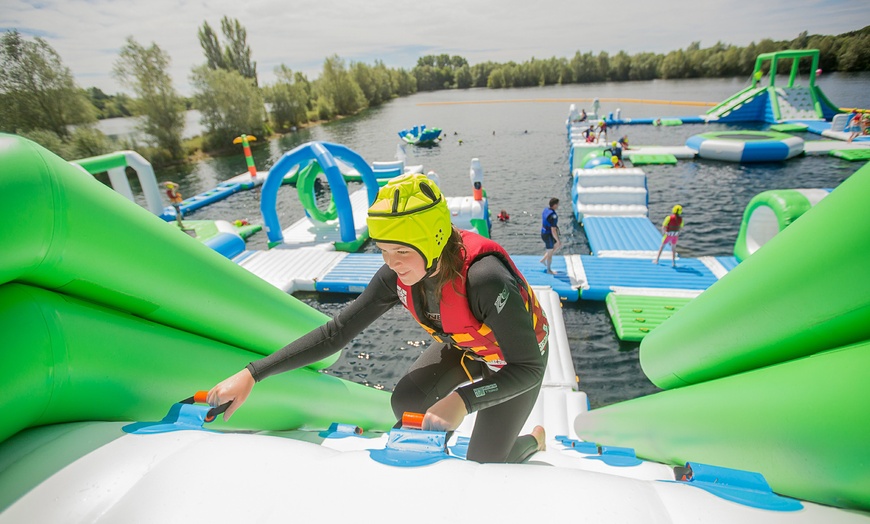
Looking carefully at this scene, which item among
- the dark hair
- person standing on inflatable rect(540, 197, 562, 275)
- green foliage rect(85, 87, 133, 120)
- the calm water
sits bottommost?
the calm water

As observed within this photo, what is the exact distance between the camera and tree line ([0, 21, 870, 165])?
2089 centimetres

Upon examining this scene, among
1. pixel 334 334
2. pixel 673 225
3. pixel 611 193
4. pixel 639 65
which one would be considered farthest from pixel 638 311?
pixel 639 65

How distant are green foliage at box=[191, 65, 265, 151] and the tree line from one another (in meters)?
0.07

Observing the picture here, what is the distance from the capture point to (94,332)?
1339mm

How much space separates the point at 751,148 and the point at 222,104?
33032 mm

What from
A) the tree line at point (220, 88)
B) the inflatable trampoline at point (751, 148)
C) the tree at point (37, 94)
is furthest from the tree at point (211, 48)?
the inflatable trampoline at point (751, 148)

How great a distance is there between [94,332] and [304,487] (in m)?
0.90

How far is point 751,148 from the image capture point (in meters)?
15.9

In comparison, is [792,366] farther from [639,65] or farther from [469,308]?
[639,65]

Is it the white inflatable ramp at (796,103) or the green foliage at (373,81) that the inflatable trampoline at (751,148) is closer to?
the white inflatable ramp at (796,103)

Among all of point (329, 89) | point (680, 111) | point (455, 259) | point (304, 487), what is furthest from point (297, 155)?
point (329, 89)

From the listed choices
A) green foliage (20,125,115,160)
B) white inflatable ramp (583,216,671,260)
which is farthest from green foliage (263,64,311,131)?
white inflatable ramp (583,216,671,260)

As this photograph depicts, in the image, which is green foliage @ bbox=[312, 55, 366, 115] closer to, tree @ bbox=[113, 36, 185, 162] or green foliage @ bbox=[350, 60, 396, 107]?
green foliage @ bbox=[350, 60, 396, 107]

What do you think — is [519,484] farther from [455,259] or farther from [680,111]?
[680,111]
